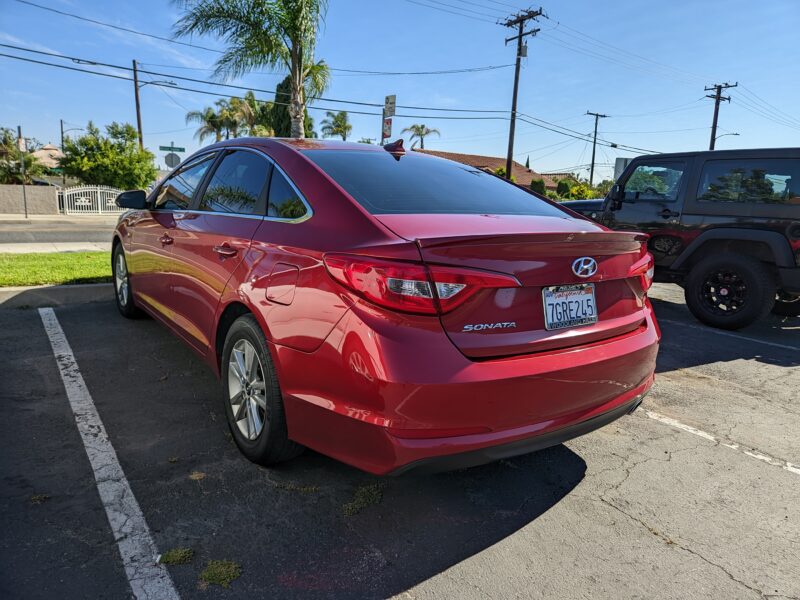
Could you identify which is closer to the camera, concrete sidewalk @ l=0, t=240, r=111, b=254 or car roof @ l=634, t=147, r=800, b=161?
car roof @ l=634, t=147, r=800, b=161

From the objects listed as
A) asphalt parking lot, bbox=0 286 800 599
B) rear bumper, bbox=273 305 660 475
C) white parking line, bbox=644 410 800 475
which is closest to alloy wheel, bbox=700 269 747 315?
asphalt parking lot, bbox=0 286 800 599

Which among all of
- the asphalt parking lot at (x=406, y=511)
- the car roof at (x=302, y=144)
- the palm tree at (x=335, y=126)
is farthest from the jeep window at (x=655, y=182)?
the palm tree at (x=335, y=126)

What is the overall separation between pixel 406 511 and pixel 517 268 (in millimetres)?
1213

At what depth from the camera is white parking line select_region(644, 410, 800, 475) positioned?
3.11 m

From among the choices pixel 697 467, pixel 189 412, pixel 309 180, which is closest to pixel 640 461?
pixel 697 467

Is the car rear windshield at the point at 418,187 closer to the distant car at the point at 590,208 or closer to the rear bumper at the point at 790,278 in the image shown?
the rear bumper at the point at 790,278

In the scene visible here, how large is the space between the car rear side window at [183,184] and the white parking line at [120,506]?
1421 mm

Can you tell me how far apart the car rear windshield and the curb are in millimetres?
4292

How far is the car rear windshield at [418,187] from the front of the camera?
8.57 ft

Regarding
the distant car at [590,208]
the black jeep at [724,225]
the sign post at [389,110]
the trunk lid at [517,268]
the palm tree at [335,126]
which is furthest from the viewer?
the palm tree at [335,126]

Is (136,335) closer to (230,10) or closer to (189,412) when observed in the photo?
(189,412)

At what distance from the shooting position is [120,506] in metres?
2.42

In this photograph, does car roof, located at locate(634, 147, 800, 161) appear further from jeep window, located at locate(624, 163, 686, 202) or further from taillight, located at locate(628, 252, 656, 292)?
taillight, located at locate(628, 252, 656, 292)

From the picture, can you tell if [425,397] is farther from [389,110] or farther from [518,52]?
[518,52]
